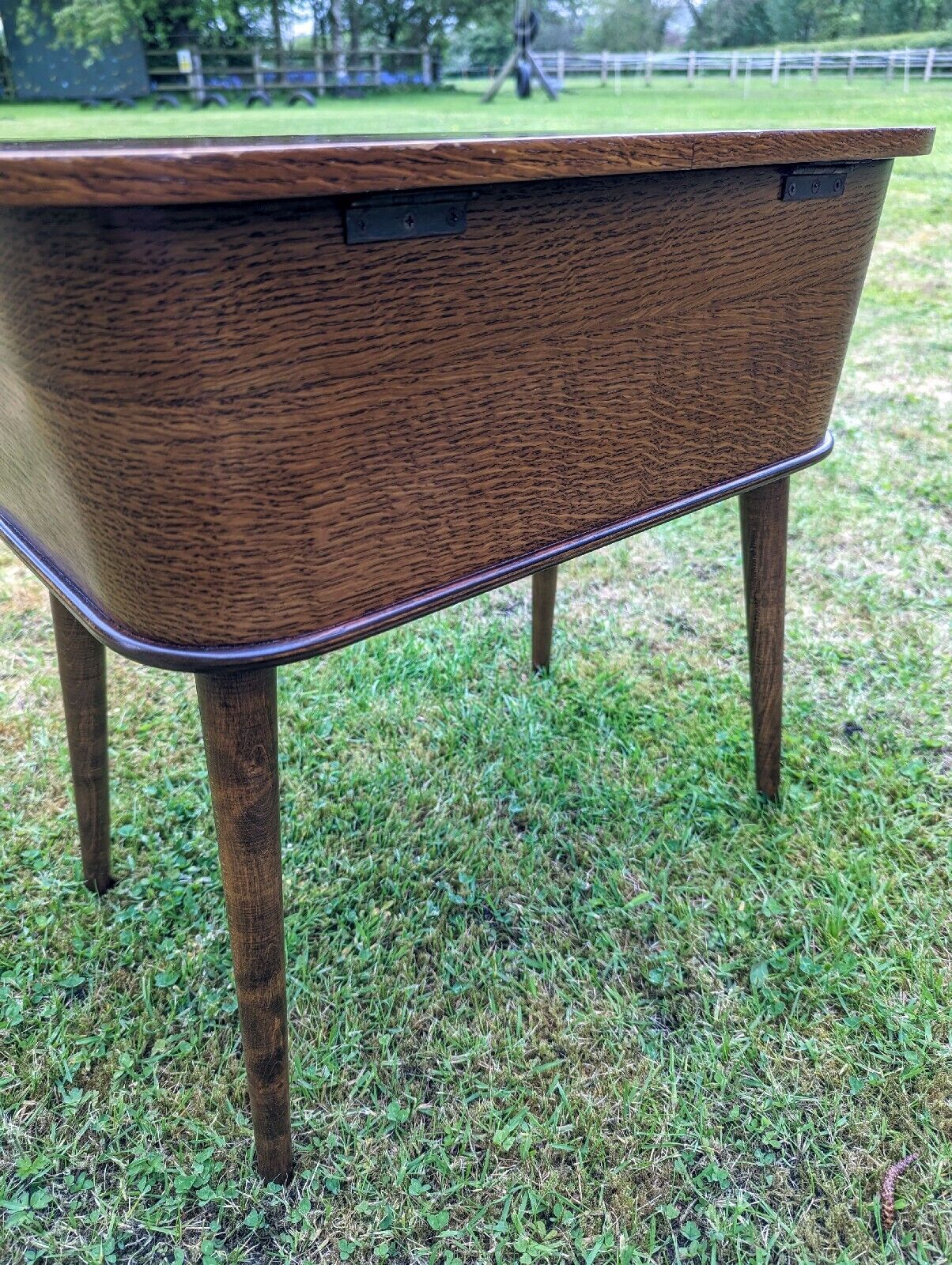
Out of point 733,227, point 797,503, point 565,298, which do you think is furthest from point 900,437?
point 565,298

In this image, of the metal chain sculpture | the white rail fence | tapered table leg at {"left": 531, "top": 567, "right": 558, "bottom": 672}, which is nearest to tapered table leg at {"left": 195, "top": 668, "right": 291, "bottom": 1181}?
tapered table leg at {"left": 531, "top": 567, "right": 558, "bottom": 672}

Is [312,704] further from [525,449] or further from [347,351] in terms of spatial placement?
[347,351]

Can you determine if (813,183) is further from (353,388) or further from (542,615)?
(542,615)

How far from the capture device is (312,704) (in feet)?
5.38

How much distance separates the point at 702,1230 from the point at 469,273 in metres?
0.89

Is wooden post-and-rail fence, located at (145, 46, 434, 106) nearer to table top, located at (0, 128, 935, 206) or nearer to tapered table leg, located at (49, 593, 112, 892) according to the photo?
tapered table leg, located at (49, 593, 112, 892)

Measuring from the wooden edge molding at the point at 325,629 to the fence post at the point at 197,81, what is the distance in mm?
A: 19641

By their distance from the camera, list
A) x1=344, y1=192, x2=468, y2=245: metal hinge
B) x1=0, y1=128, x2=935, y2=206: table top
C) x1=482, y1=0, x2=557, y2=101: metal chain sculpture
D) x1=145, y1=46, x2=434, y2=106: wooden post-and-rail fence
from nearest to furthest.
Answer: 1. x1=0, y1=128, x2=935, y2=206: table top
2. x1=344, y1=192, x2=468, y2=245: metal hinge
3. x1=482, y1=0, x2=557, y2=101: metal chain sculpture
4. x1=145, y1=46, x2=434, y2=106: wooden post-and-rail fence

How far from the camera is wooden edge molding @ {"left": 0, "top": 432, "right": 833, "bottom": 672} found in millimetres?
604

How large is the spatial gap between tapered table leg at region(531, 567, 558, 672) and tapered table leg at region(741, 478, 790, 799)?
0.40m

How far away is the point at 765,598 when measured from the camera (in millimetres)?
1158

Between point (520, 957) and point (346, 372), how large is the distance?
2.77ft

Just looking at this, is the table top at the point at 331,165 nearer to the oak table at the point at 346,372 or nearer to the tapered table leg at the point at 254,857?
the oak table at the point at 346,372

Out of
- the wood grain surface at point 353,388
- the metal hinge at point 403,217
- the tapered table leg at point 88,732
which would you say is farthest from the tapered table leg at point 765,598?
the tapered table leg at point 88,732
